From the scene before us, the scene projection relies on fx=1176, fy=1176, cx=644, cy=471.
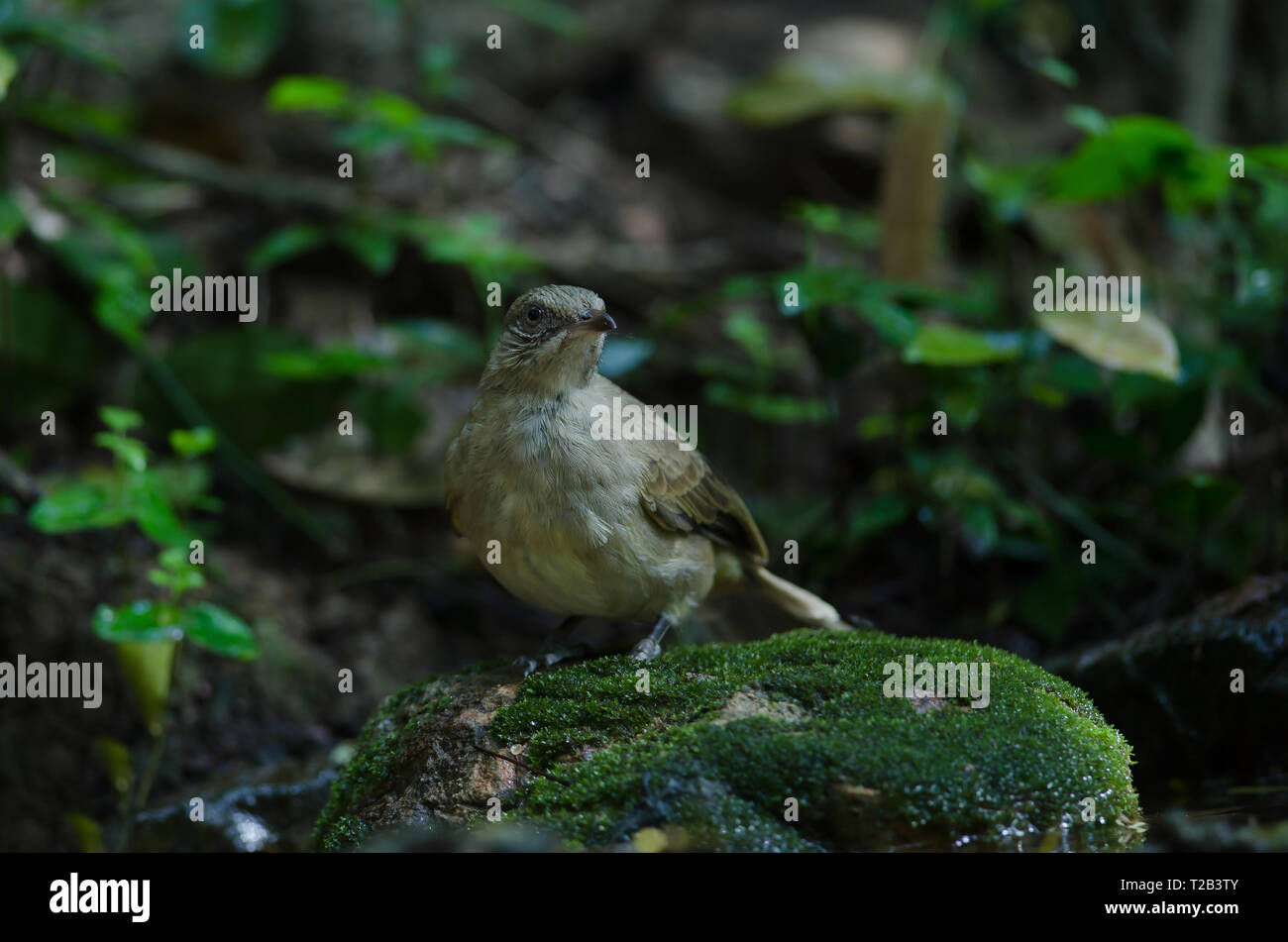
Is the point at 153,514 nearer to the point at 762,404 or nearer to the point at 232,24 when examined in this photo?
the point at 762,404

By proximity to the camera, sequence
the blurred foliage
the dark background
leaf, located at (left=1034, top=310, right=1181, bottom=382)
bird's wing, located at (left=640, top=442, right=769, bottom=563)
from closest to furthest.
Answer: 1. bird's wing, located at (left=640, top=442, right=769, bottom=563)
2. leaf, located at (left=1034, top=310, right=1181, bottom=382)
3. the blurred foliage
4. the dark background

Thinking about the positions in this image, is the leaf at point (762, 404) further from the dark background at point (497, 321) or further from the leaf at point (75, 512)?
the leaf at point (75, 512)

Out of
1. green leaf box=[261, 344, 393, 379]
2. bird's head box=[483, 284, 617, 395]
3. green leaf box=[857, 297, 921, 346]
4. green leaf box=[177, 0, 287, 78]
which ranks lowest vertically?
bird's head box=[483, 284, 617, 395]

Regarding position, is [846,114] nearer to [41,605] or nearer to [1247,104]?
[1247,104]

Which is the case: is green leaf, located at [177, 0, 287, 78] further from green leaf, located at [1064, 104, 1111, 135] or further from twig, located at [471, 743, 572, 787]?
twig, located at [471, 743, 572, 787]

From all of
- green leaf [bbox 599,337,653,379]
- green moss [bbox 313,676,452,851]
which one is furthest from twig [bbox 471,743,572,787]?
green leaf [bbox 599,337,653,379]

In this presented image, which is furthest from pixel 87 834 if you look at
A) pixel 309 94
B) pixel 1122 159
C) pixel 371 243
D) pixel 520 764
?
pixel 1122 159
